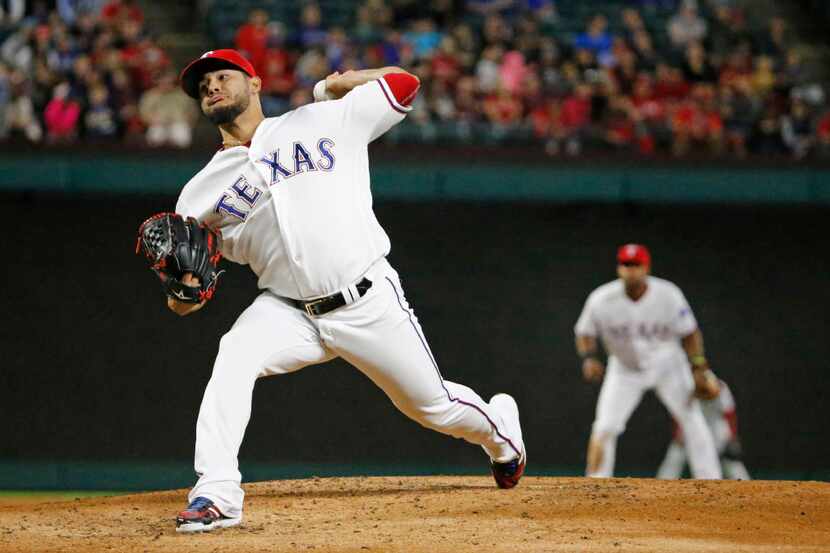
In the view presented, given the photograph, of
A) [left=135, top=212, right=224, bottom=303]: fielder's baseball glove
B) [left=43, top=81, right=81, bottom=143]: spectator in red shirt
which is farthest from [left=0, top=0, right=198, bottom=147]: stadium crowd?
[left=135, top=212, right=224, bottom=303]: fielder's baseball glove

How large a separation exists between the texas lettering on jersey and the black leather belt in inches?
16.8

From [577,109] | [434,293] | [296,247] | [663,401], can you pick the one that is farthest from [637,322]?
[296,247]

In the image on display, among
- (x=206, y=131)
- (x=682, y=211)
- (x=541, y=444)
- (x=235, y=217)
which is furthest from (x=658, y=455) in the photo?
(x=235, y=217)

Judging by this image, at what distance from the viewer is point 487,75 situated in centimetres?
1164

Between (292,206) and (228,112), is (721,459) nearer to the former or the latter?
(292,206)

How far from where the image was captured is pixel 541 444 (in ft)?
32.2

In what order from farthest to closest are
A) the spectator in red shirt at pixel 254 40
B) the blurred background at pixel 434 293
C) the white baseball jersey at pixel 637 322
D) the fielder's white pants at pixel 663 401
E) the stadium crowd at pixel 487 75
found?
1. the spectator in red shirt at pixel 254 40
2. the stadium crowd at pixel 487 75
3. the blurred background at pixel 434 293
4. the white baseball jersey at pixel 637 322
5. the fielder's white pants at pixel 663 401

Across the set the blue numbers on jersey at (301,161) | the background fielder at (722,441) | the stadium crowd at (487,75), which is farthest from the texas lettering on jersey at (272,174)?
the background fielder at (722,441)

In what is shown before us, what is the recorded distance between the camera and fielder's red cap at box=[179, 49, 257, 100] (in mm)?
5156

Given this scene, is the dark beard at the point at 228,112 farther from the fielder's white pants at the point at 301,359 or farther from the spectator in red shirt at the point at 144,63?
the spectator in red shirt at the point at 144,63

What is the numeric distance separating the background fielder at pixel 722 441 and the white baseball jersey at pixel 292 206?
5.22 metres

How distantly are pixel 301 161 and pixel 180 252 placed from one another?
0.61 m

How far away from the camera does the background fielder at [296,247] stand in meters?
4.95

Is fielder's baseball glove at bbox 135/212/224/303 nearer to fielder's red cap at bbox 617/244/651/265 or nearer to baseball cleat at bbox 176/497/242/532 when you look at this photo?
baseball cleat at bbox 176/497/242/532
